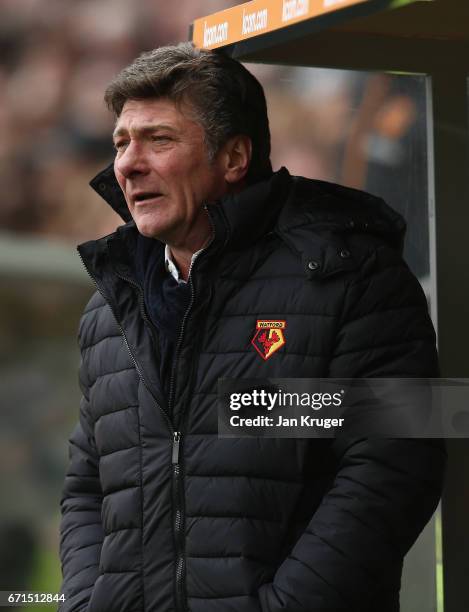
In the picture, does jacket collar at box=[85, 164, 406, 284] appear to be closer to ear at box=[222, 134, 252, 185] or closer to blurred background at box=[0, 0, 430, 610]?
ear at box=[222, 134, 252, 185]

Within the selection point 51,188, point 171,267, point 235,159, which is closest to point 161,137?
point 235,159

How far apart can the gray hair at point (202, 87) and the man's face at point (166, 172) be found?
0.02 meters

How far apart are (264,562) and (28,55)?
2.39 metres

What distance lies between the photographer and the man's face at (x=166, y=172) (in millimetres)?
2846

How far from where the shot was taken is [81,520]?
3.04 m

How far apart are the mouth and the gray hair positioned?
0.14 m

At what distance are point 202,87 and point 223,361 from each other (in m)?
0.58

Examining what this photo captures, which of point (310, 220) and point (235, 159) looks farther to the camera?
point (235, 159)

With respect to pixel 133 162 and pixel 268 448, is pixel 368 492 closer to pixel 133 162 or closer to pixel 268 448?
pixel 268 448

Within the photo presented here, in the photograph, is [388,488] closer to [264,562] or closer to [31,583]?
[264,562]

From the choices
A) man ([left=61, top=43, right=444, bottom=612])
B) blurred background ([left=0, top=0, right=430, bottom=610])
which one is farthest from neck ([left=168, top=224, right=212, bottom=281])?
blurred background ([left=0, top=0, right=430, bottom=610])

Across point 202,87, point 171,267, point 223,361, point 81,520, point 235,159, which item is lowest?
point 81,520

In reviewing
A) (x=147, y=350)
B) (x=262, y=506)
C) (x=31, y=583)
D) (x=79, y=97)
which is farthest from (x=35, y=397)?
(x=262, y=506)

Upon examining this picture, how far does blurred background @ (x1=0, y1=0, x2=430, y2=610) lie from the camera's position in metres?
3.79
